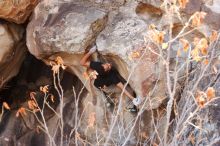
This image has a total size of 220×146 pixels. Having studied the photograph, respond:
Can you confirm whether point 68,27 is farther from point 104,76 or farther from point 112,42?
point 104,76

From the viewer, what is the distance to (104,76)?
3518mm

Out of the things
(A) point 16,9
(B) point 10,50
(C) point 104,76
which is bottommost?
(B) point 10,50

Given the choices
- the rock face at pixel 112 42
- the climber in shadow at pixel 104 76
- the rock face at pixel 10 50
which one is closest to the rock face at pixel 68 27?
the rock face at pixel 112 42

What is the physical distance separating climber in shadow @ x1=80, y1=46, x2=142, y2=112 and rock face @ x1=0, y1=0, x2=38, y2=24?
2.33 feet

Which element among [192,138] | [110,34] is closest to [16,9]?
[110,34]

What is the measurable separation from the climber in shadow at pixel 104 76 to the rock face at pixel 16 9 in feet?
2.33

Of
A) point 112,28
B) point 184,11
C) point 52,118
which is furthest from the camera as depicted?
point 52,118

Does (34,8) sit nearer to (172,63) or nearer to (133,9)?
(133,9)

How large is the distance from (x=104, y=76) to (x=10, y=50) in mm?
1045

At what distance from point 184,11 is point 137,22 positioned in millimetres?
374

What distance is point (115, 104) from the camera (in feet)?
11.6

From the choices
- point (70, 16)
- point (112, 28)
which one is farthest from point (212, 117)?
point (70, 16)

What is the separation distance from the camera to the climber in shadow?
3.46 m

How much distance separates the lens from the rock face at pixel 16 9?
3715 millimetres
